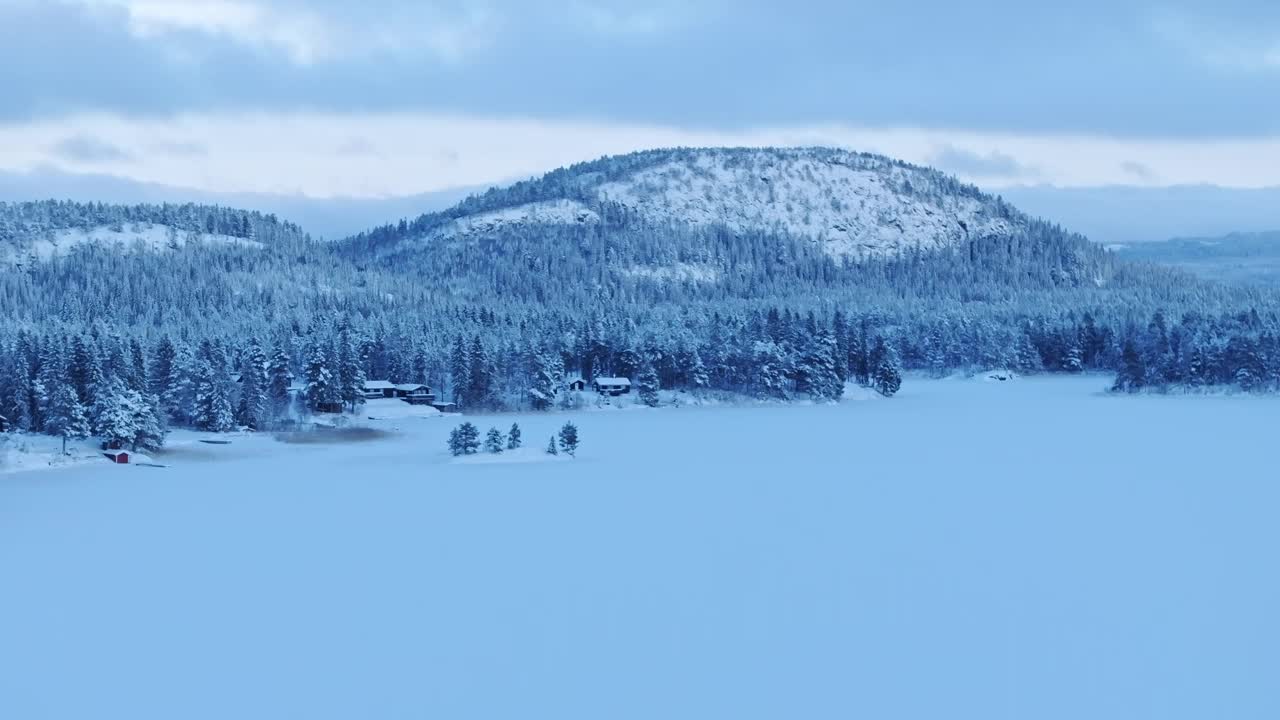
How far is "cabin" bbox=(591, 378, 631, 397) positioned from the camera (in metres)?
119

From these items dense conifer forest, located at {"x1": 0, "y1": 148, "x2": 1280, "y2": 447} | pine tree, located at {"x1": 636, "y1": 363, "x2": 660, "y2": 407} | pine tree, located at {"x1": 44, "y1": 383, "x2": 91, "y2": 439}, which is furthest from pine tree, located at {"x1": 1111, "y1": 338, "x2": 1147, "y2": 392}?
pine tree, located at {"x1": 44, "y1": 383, "x2": 91, "y2": 439}

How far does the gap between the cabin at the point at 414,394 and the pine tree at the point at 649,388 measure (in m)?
19.0

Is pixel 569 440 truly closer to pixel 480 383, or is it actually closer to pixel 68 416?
pixel 68 416

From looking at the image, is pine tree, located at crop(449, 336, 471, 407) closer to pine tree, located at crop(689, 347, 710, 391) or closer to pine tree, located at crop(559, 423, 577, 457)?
pine tree, located at crop(689, 347, 710, 391)

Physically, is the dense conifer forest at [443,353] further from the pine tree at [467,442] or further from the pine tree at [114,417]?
the pine tree at [467,442]

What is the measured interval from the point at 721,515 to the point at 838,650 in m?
20.6

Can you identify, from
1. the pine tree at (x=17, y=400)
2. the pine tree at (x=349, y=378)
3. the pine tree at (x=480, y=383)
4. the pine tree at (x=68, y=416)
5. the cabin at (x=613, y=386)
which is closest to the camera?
the pine tree at (x=68, y=416)

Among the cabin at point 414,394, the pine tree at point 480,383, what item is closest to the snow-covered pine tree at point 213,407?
the cabin at point 414,394

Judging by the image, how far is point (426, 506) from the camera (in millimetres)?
54438

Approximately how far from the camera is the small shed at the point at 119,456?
74.4 meters

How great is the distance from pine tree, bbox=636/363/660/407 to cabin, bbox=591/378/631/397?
6.26ft

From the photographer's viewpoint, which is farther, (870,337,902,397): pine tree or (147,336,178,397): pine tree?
(870,337,902,397): pine tree

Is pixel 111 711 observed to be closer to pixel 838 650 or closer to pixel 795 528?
pixel 838 650

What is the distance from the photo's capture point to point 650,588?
37.7 m
